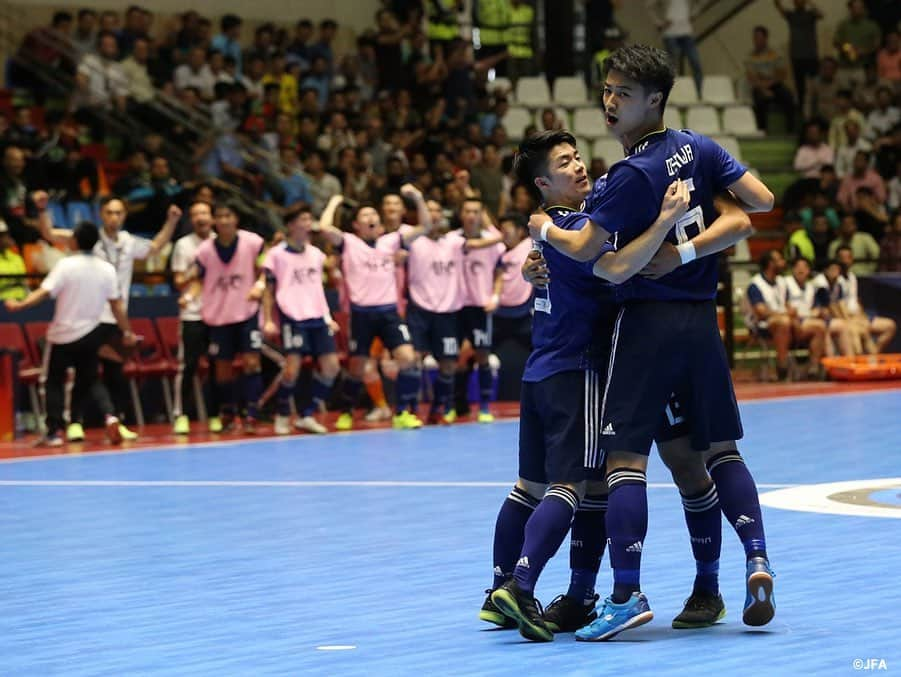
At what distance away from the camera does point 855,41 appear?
1086 inches

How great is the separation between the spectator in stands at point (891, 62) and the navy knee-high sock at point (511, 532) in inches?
843

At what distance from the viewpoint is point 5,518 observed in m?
10.3

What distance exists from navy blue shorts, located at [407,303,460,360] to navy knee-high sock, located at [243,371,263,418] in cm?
152

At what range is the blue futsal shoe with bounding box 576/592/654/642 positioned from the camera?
6.08 m

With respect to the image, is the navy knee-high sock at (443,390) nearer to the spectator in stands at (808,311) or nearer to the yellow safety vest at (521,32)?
the spectator in stands at (808,311)

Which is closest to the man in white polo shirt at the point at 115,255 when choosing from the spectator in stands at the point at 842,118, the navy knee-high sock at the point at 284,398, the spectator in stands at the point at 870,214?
the navy knee-high sock at the point at 284,398

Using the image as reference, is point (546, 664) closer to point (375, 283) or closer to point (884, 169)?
point (375, 283)

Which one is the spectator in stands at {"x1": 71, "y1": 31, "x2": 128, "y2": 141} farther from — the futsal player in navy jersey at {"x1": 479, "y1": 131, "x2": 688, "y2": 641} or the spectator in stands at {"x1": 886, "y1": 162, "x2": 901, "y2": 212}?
the futsal player in navy jersey at {"x1": 479, "y1": 131, "x2": 688, "y2": 641}

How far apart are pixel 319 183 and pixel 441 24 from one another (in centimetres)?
600

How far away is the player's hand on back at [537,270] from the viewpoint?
6.55 metres

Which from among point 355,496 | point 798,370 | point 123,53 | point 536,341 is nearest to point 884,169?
point 798,370

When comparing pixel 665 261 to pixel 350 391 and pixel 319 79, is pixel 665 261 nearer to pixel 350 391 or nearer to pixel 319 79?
pixel 350 391

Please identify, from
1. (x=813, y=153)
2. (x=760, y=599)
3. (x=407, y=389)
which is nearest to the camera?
(x=760, y=599)

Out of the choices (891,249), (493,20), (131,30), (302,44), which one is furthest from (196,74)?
(891,249)
